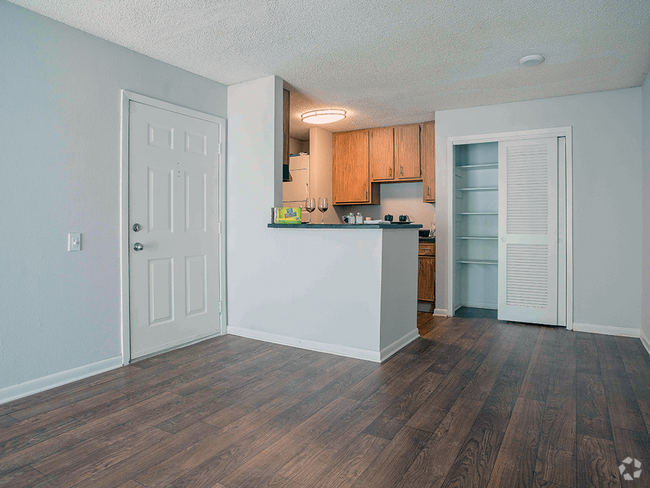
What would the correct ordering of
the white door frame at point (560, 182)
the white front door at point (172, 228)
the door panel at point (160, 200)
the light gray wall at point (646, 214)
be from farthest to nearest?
the white door frame at point (560, 182)
the light gray wall at point (646, 214)
the door panel at point (160, 200)
the white front door at point (172, 228)

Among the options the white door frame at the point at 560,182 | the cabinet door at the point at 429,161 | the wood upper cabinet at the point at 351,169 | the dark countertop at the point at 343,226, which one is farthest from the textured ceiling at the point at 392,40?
the wood upper cabinet at the point at 351,169

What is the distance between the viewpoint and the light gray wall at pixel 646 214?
372cm

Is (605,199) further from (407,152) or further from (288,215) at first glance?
(288,215)

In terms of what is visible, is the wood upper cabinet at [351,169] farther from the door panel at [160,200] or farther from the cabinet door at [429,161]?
the door panel at [160,200]

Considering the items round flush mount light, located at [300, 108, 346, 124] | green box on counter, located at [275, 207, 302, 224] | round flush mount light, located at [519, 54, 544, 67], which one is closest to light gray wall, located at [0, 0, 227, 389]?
green box on counter, located at [275, 207, 302, 224]

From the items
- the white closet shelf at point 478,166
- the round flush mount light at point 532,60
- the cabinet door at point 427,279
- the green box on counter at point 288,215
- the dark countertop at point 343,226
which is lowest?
the cabinet door at point 427,279

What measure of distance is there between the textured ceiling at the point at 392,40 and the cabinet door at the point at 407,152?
4.15ft

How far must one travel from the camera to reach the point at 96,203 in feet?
10.0

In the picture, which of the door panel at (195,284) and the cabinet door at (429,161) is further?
the cabinet door at (429,161)

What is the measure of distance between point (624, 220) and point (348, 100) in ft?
10.3

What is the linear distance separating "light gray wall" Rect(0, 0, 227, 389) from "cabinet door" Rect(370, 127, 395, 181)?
3485 mm

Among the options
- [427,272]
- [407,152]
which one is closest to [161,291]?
[427,272]

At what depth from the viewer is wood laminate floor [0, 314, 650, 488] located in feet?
5.89

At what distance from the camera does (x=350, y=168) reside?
20.5ft
